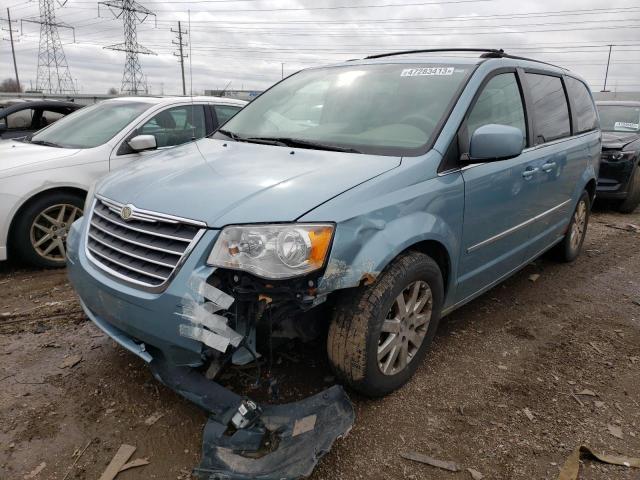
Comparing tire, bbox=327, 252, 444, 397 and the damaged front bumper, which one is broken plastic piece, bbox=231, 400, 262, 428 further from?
tire, bbox=327, 252, 444, 397

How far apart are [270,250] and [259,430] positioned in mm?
799

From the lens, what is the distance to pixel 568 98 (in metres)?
4.32

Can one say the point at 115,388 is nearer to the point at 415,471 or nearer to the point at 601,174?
Result: the point at 415,471

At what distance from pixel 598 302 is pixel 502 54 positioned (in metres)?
2.19

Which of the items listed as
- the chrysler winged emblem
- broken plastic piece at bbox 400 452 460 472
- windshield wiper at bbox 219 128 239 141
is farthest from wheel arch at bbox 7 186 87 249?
broken plastic piece at bbox 400 452 460 472

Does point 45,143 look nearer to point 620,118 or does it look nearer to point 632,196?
point 632,196

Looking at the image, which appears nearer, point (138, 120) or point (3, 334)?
point (3, 334)

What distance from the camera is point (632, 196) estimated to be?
7.94 meters

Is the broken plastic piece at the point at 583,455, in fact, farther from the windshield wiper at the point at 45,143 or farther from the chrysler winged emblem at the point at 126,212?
the windshield wiper at the point at 45,143

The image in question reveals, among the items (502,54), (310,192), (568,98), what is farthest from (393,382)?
(568,98)

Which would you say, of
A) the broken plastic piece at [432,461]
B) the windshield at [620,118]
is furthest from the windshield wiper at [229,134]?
the windshield at [620,118]

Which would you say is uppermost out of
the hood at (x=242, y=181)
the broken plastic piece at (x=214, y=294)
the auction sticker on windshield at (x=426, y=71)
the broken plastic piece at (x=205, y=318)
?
the auction sticker on windshield at (x=426, y=71)

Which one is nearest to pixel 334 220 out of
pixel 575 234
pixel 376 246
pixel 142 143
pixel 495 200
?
pixel 376 246

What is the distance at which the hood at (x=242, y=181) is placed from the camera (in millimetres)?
2123
